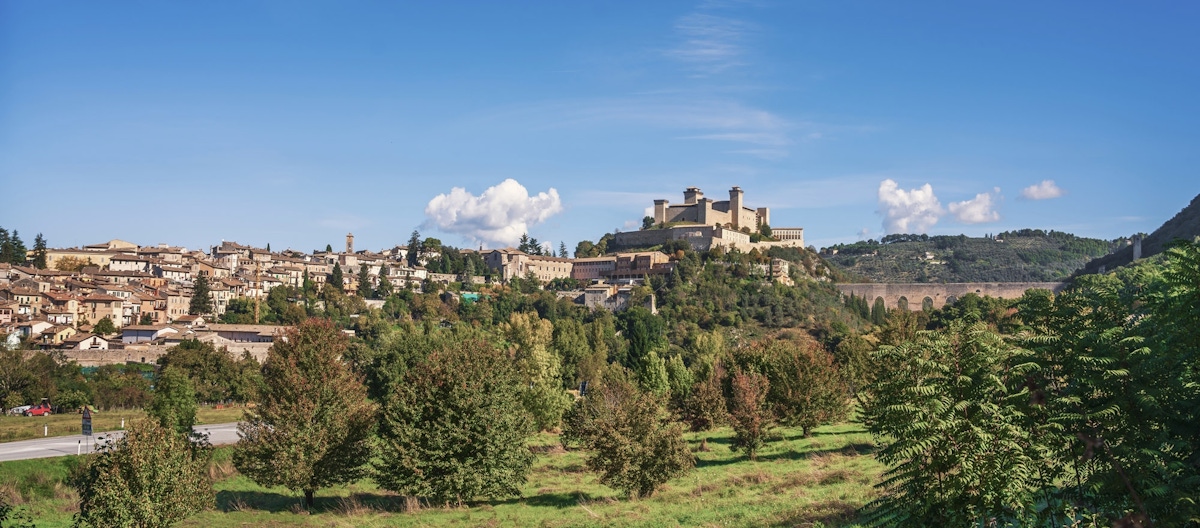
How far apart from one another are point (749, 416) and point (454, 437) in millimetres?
12439

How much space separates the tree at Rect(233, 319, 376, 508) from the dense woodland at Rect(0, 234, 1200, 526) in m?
0.05

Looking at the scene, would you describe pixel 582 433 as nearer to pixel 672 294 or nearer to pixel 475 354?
pixel 475 354

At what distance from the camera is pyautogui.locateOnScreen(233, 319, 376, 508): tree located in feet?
78.8

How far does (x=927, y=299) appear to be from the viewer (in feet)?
447

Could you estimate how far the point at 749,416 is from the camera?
31.9m

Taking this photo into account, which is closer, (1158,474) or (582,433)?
(1158,474)

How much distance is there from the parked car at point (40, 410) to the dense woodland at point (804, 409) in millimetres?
1077

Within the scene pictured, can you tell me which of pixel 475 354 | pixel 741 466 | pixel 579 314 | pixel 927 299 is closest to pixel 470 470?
pixel 475 354

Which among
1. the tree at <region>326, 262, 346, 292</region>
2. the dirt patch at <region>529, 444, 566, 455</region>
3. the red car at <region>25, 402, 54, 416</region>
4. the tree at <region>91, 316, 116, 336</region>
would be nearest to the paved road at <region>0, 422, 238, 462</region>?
the dirt patch at <region>529, 444, 566, 455</region>

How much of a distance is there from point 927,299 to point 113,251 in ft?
393

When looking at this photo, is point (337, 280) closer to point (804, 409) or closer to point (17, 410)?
point (17, 410)

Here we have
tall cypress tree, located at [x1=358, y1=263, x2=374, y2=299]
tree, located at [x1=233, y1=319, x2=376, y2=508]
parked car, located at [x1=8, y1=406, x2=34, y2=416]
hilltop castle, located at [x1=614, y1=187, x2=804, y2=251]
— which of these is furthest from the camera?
hilltop castle, located at [x1=614, y1=187, x2=804, y2=251]

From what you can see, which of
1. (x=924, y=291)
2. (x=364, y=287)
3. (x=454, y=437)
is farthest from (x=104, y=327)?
(x=924, y=291)

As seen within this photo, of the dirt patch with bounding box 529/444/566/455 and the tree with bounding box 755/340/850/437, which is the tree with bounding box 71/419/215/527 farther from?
the tree with bounding box 755/340/850/437
